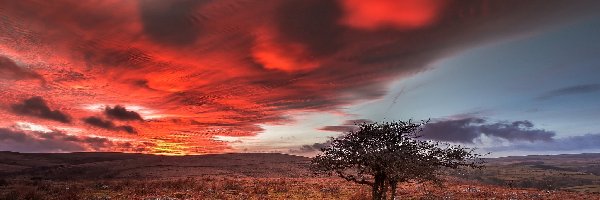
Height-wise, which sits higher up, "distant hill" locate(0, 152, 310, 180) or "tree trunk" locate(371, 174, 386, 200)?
"tree trunk" locate(371, 174, 386, 200)

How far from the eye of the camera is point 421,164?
926 inches

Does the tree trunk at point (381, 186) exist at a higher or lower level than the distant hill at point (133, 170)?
higher

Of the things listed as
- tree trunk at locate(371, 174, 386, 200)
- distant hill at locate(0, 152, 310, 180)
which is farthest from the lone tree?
distant hill at locate(0, 152, 310, 180)

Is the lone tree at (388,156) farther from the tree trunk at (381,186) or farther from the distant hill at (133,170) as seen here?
the distant hill at (133,170)

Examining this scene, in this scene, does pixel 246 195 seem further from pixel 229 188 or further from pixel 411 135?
pixel 411 135

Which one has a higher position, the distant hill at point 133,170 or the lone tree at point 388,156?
the lone tree at point 388,156

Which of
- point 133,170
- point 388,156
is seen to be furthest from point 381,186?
point 133,170

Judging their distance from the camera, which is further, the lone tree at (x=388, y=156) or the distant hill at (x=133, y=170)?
the distant hill at (x=133, y=170)

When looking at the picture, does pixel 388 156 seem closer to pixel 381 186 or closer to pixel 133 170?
pixel 381 186

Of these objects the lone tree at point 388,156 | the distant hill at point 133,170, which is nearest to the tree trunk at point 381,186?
the lone tree at point 388,156

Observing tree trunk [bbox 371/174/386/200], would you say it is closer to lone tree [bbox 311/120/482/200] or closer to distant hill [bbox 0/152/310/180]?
lone tree [bbox 311/120/482/200]

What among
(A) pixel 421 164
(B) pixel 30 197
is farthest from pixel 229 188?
(A) pixel 421 164

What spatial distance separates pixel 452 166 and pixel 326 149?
8.00m

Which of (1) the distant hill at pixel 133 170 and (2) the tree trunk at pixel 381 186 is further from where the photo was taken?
(1) the distant hill at pixel 133 170
